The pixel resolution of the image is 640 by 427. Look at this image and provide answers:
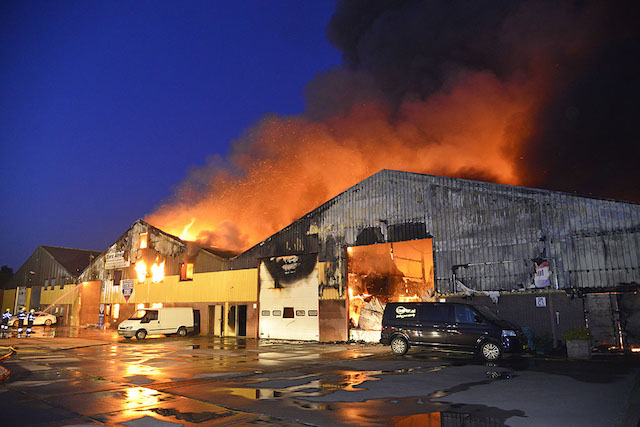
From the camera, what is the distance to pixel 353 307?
23.3m

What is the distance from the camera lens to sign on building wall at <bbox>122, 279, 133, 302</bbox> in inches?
1459

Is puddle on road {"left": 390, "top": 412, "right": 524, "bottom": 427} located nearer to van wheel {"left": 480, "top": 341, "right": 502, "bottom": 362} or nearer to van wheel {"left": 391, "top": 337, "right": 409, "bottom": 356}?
van wheel {"left": 480, "top": 341, "right": 502, "bottom": 362}

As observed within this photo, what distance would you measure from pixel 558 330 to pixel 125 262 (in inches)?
1317

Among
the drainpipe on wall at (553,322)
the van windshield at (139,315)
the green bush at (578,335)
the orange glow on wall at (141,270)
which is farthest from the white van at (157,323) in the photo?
the green bush at (578,335)

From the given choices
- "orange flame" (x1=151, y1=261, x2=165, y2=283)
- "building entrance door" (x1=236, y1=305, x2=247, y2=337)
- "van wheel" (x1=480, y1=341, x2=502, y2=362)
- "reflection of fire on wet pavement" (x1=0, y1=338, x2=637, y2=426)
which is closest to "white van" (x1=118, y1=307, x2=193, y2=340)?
"building entrance door" (x1=236, y1=305, x2=247, y2=337)

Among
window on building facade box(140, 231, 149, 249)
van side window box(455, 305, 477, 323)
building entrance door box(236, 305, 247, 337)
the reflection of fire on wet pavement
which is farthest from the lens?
window on building facade box(140, 231, 149, 249)

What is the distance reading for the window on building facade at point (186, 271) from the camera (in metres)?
32.4

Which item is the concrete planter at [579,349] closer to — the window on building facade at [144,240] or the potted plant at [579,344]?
the potted plant at [579,344]

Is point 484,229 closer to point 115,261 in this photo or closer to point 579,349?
point 579,349

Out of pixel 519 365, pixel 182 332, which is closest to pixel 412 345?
pixel 519 365

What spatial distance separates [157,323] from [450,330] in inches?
774

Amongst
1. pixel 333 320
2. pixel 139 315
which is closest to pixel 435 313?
pixel 333 320

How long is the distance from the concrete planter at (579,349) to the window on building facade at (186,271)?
981 inches

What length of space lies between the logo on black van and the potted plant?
5287 millimetres
